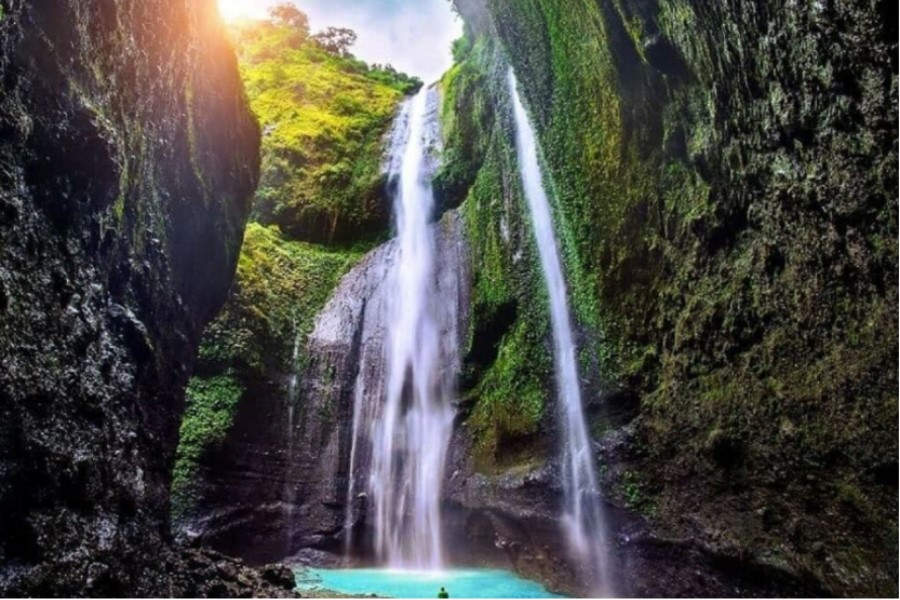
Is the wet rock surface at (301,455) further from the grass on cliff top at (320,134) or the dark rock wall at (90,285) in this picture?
the dark rock wall at (90,285)

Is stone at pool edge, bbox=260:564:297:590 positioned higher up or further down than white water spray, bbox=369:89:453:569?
further down

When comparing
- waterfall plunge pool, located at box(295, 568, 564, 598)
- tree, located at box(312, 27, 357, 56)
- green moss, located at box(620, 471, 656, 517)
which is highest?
tree, located at box(312, 27, 357, 56)

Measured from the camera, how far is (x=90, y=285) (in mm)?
5523

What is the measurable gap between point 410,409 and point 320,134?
1065cm

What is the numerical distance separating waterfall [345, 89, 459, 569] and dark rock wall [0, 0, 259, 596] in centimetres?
563

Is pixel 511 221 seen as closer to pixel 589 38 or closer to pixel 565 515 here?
pixel 589 38

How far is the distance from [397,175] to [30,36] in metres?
14.5

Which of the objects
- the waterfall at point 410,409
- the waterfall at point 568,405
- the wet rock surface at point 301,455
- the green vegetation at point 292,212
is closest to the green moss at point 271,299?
the green vegetation at point 292,212

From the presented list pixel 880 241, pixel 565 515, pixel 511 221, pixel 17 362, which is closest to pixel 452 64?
pixel 511 221

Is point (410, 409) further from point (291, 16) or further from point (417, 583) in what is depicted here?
point (291, 16)

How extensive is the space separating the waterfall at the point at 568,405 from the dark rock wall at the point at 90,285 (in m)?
5.87

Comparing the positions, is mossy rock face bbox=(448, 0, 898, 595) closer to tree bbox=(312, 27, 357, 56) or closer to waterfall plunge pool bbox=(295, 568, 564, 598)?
waterfall plunge pool bbox=(295, 568, 564, 598)

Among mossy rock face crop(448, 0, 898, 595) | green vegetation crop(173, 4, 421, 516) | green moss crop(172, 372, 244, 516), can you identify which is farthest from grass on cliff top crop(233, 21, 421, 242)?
mossy rock face crop(448, 0, 898, 595)

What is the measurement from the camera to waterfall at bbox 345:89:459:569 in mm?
12766
